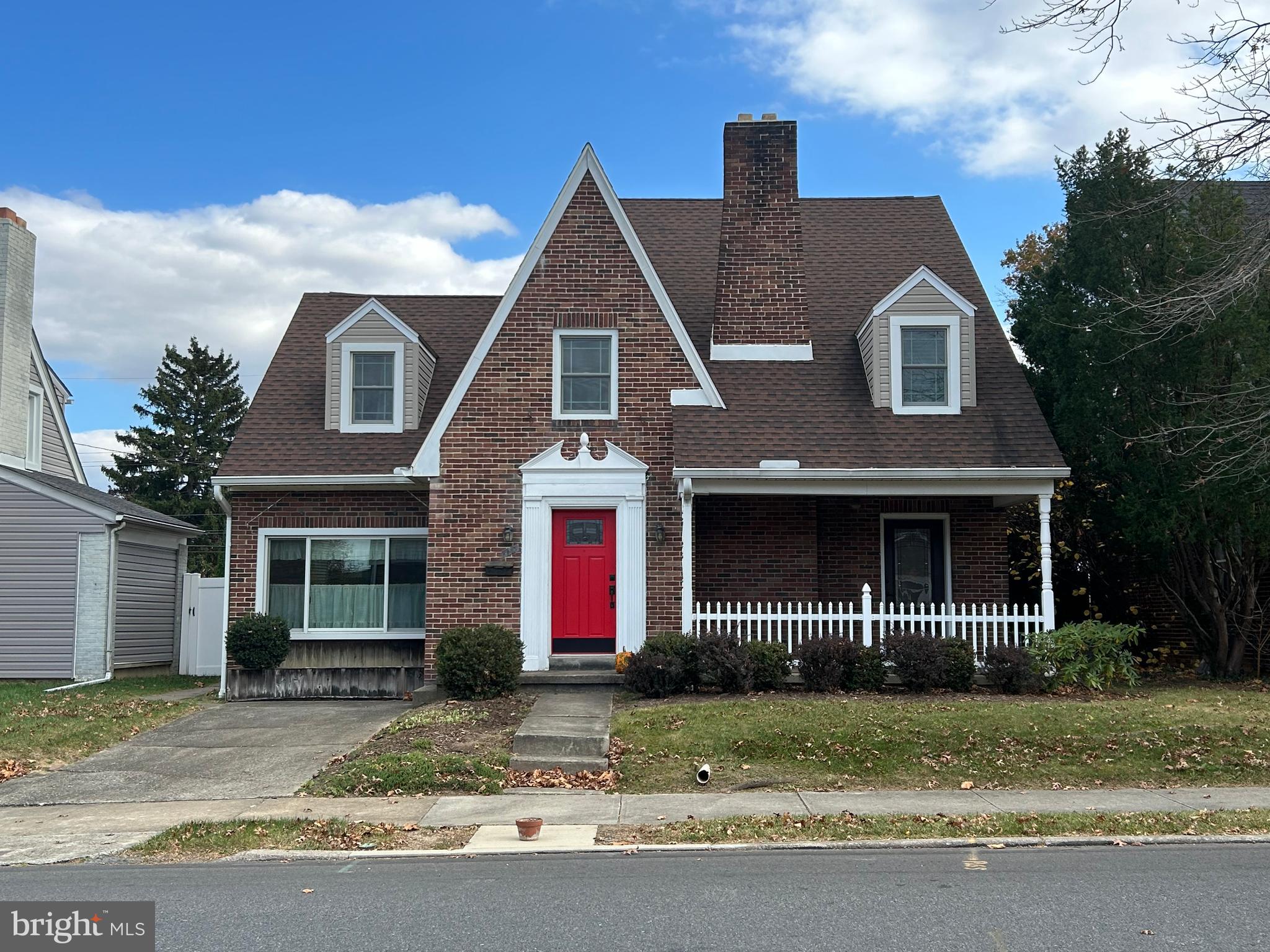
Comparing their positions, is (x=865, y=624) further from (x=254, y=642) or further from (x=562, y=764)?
(x=254, y=642)

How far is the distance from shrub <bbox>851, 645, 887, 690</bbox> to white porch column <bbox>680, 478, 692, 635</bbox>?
2.30 metres

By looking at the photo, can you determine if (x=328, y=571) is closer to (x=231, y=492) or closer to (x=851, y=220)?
(x=231, y=492)

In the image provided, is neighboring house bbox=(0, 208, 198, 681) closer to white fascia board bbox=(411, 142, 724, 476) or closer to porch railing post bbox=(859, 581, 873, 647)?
white fascia board bbox=(411, 142, 724, 476)

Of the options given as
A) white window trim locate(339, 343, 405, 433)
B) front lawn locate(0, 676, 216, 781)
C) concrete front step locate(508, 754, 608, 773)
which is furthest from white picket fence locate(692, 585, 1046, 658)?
front lawn locate(0, 676, 216, 781)

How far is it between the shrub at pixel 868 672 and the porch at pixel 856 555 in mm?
459

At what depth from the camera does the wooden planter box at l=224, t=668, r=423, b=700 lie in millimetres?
17031

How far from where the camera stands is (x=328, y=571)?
1812 centimetres

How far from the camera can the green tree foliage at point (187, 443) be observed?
5088cm

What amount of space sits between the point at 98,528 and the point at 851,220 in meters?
14.6

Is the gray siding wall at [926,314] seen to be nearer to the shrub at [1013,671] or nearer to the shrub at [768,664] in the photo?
the shrub at [1013,671]

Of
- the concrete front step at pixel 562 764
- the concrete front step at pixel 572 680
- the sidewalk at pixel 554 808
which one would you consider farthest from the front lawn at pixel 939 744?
the concrete front step at pixel 572 680

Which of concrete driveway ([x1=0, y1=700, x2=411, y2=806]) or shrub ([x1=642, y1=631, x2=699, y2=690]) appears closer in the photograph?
concrete driveway ([x1=0, y1=700, x2=411, y2=806])

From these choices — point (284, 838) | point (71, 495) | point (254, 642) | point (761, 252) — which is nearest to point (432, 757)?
point (284, 838)

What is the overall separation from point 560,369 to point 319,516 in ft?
15.4
